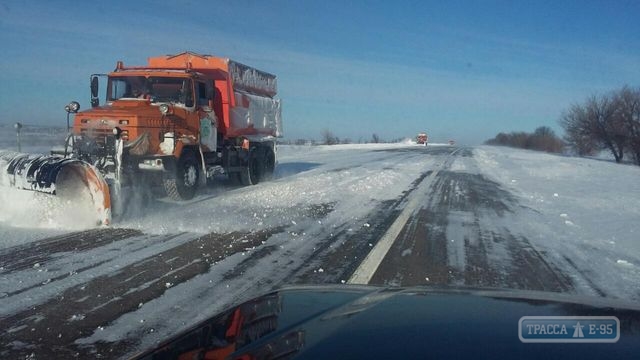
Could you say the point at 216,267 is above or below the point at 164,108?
below

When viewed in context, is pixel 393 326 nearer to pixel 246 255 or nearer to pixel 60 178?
pixel 246 255

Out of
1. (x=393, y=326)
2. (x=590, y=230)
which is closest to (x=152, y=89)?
(x=590, y=230)

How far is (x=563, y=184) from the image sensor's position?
65.2 ft

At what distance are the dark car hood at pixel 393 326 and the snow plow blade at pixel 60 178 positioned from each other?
6.95 m

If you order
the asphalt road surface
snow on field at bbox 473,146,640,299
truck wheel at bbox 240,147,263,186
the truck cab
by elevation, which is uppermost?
the truck cab

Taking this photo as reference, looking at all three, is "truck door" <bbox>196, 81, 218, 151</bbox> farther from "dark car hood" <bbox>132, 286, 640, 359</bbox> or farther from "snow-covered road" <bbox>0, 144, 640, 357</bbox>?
"dark car hood" <bbox>132, 286, 640, 359</bbox>

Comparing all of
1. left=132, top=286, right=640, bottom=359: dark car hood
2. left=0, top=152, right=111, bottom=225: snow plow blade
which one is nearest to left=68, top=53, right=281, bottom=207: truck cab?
left=0, top=152, right=111, bottom=225: snow plow blade

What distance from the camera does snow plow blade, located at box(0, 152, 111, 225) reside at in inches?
369

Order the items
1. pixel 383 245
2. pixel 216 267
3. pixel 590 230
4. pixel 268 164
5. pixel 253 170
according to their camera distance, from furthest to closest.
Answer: pixel 268 164 < pixel 253 170 < pixel 590 230 < pixel 383 245 < pixel 216 267

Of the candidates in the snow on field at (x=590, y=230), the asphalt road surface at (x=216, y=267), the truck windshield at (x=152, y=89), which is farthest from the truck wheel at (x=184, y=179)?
the snow on field at (x=590, y=230)

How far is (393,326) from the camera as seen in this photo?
2475mm

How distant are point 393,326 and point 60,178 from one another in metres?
8.62

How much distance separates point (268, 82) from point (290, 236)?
10077mm

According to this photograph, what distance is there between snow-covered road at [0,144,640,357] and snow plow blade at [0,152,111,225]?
368mm
